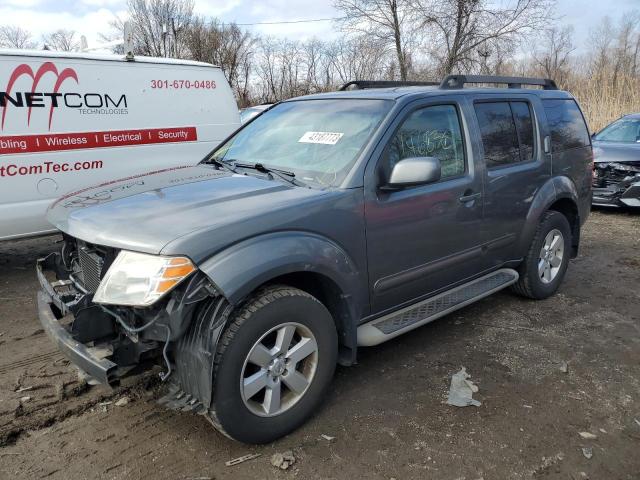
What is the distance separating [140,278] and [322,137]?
1.58 meters

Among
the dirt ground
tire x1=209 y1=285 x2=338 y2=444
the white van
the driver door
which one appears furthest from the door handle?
the white van

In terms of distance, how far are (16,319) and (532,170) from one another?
4.58 m

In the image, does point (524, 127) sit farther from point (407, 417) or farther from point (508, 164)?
point (407, 417)

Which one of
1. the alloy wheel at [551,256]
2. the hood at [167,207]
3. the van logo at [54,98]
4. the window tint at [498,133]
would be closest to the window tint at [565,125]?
the window tint at [498,133]

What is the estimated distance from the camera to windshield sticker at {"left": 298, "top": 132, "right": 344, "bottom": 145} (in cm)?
333

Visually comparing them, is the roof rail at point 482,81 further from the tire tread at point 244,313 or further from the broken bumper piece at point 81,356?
the broken bumper piece at point 81,356

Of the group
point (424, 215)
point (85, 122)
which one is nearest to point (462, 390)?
point (424, 215)

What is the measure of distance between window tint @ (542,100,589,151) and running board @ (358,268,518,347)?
1323 mm

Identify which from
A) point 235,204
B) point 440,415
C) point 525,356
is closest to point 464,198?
point 525,356

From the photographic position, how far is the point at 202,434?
2.84 m

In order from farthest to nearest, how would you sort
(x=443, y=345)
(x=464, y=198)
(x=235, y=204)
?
(x=443, y=345)
(x=464, y=198)
(x=235, y=204)

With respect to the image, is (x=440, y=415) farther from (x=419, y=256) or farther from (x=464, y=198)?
(x=464, y=198)

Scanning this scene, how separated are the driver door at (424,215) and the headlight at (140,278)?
1.21 meters

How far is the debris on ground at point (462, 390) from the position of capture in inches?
124
